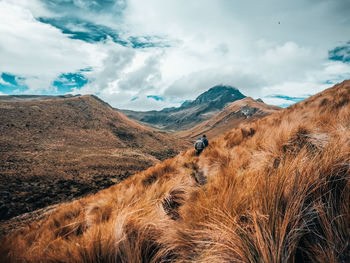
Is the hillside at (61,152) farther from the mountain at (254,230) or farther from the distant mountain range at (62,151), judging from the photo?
the mountain at (254,230)

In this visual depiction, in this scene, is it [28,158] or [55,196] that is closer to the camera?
[55,196]

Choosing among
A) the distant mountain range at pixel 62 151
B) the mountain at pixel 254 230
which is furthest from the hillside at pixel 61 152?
the mountain at pixel 254 230

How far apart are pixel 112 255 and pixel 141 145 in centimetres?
5764

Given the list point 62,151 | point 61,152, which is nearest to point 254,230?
point 61,152

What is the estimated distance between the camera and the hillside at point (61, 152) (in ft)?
61.6

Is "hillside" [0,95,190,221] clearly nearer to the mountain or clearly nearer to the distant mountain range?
the distant mountain range

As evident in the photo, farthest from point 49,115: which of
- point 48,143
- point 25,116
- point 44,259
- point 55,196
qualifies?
point 44,259

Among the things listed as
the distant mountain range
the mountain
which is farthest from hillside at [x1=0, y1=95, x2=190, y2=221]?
the mountain

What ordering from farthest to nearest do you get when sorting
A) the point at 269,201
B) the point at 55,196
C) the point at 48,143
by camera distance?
the point at 48,143, the point at 55,196, the point at 269,201

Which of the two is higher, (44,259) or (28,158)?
(44,259)

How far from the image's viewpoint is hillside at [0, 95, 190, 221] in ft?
61.6

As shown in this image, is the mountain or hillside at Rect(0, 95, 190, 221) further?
hillside at Rect(0, 95, 190, 221)

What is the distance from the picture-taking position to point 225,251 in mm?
1042

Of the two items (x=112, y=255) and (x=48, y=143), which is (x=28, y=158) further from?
(x=112, y=255)
